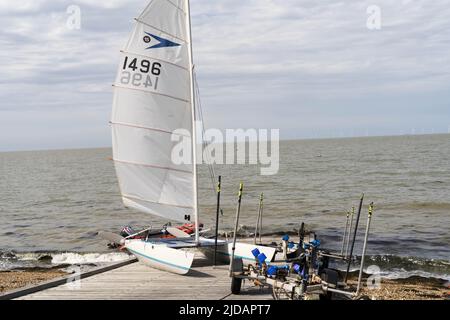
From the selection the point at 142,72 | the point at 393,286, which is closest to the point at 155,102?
the point at 142,72

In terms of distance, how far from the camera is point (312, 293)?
461 inches

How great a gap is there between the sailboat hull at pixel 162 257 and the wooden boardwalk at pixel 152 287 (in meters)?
0.23

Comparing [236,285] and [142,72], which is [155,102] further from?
[236,285]

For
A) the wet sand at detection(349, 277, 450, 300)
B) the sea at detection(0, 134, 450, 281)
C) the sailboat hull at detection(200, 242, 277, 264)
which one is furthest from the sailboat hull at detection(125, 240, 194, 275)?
the wet sand at detection(349, 277, 450, 300)

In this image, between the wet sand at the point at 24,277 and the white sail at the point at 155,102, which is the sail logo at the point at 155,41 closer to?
the white sail at the point at 155,102

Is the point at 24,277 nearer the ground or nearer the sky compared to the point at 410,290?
nearer the ground

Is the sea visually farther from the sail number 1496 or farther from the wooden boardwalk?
the sail number 1496

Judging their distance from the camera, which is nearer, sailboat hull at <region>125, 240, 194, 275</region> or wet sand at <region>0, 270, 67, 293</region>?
sailboat hull at <region>125, 240, 194, 275</region>

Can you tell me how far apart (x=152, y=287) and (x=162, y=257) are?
173cm

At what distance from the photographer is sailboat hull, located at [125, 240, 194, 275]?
580 inches

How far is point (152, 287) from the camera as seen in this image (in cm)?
1377

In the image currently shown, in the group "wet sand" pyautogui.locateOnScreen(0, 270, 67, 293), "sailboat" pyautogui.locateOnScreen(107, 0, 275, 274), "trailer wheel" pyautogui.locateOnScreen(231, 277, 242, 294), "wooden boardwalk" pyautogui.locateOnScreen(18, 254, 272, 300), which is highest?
"sailboat" pyautogui.locateOnScreen(107, 0, 275, 274)

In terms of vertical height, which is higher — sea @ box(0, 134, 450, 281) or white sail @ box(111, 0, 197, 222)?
white sail @ box(111, 0, 197, 222)
